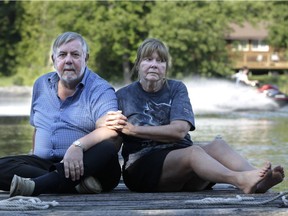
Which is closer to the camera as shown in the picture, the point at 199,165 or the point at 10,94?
the point at 199,165

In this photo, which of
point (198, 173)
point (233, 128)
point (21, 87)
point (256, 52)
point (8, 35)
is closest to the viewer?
point (198, 173)

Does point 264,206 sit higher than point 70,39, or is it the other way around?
point 70,39

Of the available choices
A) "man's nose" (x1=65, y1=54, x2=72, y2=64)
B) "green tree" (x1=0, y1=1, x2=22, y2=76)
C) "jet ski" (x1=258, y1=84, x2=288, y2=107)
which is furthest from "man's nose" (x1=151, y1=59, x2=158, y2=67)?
"green tree" (x1=0, y1=1, x2=22, y2=76)

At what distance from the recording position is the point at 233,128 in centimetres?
1834

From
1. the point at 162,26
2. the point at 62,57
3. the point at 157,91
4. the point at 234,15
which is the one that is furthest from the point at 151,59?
the point at 234,15

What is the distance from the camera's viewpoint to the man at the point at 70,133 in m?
5.00

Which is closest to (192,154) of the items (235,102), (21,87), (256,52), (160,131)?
(160,131)

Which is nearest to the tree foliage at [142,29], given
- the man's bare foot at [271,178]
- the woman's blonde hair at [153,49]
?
the woman's blonde hair at [153,49]

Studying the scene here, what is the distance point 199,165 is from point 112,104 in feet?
2.42

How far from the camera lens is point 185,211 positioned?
4105 mm

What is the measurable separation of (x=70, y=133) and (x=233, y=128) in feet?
43.3

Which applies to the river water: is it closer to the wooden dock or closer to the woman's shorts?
the woman's shorts

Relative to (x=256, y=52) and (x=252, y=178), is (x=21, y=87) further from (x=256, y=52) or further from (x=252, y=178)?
(x=252, y=178)

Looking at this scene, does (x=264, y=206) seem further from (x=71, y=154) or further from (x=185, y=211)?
(x=71, y=154)
